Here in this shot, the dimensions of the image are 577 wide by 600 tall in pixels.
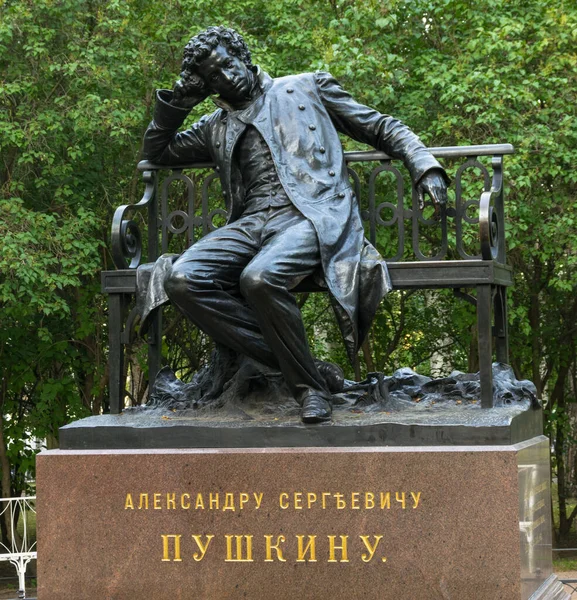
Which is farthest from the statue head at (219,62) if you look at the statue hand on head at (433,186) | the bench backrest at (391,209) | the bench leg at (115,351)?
the bench leg at (115,351)

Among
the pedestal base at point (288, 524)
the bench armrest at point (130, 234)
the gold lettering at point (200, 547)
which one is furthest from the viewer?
the bench armrest at point (130, 234)

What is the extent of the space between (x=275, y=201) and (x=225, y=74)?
2.14ft

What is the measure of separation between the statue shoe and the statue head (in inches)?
62.3

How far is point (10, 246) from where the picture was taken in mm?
11188

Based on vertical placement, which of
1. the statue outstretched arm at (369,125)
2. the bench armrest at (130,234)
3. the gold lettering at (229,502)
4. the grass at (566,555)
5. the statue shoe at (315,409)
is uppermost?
the statue outstretched arm at (369,125)

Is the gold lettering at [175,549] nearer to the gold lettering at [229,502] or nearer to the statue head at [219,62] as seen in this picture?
the gold lettering at [229,502]

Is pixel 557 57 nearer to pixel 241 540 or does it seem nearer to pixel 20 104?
pixel 20 104

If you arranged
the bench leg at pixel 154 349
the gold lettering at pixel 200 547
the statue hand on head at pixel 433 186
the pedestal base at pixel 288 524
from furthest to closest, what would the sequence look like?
the bench leg at pixel 154 349, the statue hand on head at pixel 433 186, the gold lettering at pixel 200 547, the pedestal base at pixel 288 524

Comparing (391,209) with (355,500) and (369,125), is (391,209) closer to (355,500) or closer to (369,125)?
(369,125)

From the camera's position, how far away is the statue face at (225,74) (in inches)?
238

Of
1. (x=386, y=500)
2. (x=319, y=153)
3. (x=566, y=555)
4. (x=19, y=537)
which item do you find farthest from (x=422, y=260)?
(x=19, y=537)

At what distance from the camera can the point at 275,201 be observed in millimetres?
5992

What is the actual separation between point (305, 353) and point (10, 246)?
20.4ft

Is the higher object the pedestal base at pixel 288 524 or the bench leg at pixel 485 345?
the bench leg at pixel 485 345
